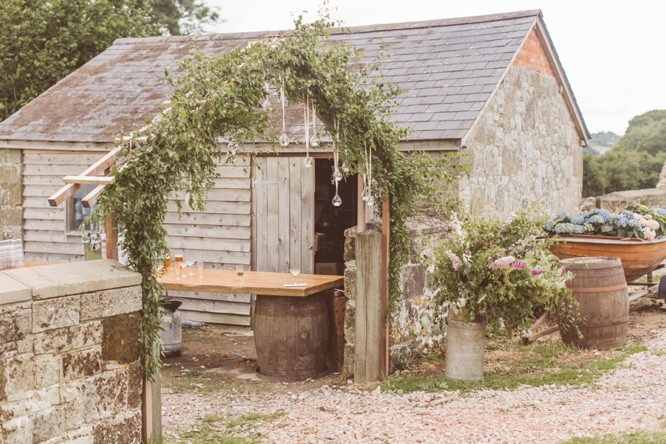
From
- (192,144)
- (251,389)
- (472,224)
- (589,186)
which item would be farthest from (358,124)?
(589,186)

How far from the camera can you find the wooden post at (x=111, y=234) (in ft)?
17.5

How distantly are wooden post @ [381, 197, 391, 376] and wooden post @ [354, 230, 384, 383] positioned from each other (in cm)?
4

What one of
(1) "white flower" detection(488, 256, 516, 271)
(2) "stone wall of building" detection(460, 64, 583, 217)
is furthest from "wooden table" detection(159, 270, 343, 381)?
(2) "stone wall of building" detection(460, 64, 583, 217)

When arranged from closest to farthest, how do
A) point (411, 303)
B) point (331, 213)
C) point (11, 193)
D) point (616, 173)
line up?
point (411, 303)
point (11, 193)
point (331, 213)
point (616, 173)

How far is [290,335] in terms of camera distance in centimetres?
812

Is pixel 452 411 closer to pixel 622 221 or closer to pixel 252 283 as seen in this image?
pixel 252 283

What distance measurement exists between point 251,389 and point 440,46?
6.45 metres

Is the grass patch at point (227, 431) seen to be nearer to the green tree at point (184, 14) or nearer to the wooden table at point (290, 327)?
the wooden table at point (290, 327)

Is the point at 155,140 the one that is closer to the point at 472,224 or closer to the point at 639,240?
the point at 472,224

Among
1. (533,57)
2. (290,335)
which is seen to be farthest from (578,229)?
(533,57)

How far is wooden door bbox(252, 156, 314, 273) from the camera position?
1080cm

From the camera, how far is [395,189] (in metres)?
7.77

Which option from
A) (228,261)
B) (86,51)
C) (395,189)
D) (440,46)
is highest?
(86,51)

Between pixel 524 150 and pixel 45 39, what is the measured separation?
12.2 meters
